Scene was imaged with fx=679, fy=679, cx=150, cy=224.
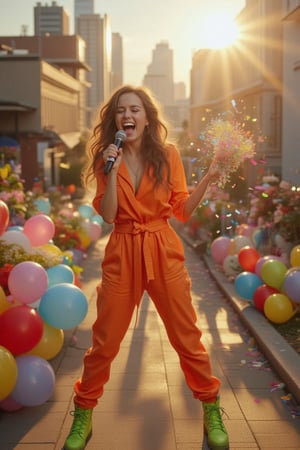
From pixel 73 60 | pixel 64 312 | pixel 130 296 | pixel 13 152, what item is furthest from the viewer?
pixel 73 60

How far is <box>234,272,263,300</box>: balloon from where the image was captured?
7.59 m

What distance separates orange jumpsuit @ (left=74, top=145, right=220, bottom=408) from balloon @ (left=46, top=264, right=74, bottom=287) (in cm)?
224

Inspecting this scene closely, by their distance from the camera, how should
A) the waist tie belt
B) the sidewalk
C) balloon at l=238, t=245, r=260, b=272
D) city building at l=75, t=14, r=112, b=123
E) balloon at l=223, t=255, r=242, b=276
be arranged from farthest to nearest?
1. city building at l=75, t=14, r=112, b=123
2. balloon at l=223, t=255, r=242, b=276
3. balloon at l=238, t=245, r=260, b=272
4. the sidewalk
5. the waist tie belt

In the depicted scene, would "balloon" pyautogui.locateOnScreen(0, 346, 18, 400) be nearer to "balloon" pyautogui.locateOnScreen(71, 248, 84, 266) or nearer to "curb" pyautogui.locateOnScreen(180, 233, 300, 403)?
"curb" pyautogui.locateOnScreen(180, 233, 300, 403)

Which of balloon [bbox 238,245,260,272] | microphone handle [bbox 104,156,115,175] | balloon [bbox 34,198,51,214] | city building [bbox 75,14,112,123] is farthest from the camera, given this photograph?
city building [bbox 75,14,112,123]

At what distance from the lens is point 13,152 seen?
49.9 feet

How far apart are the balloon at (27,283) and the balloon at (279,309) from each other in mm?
2533

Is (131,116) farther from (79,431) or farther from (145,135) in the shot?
(79,431)

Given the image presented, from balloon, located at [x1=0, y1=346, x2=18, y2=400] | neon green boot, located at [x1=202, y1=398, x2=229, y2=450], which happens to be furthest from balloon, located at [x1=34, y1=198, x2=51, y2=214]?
neon green boot, located at [x1=202, y1=398, x2=229, y2=450]

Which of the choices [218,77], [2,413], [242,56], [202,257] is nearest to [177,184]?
[2,413]

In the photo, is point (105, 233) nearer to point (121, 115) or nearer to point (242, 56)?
point (242, 56)

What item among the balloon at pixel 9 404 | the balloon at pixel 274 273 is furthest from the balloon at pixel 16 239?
the balloon at pixel 274 273

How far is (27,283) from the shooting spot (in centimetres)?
513

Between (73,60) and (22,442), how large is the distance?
5517cm
